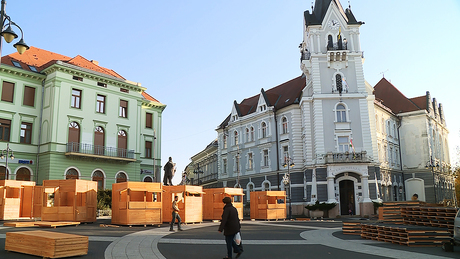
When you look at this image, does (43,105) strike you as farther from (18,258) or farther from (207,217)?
(18,258)

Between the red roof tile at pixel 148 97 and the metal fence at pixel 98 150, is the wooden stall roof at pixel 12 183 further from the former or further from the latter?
the red roof tile at pixel 148 97

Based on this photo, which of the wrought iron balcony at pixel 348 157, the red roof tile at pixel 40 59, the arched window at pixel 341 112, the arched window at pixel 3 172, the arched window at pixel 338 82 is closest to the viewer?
the arched window at pixel 3 172

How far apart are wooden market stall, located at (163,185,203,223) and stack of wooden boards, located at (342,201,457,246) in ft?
34.5

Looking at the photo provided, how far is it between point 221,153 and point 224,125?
412cm

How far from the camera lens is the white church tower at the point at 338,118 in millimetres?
38906

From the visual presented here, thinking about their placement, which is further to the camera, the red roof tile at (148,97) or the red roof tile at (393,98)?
the red roof tile at (393,98)

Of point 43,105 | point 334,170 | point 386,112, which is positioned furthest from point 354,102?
point 43,105

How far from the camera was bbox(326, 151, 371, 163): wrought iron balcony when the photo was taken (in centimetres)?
3869

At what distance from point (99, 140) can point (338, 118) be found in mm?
24489

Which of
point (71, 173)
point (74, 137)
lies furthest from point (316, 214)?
point (74, 137)

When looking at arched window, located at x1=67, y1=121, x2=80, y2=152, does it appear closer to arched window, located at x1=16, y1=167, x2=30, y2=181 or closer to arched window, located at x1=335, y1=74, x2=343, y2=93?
arched window, located at x1=16, y1=167, x2=30, y2=181

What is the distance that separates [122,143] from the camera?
4106cm

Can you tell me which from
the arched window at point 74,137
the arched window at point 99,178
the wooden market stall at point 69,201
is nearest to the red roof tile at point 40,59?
the arched window at point 74,137

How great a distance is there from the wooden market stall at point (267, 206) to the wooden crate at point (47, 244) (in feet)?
72.3
